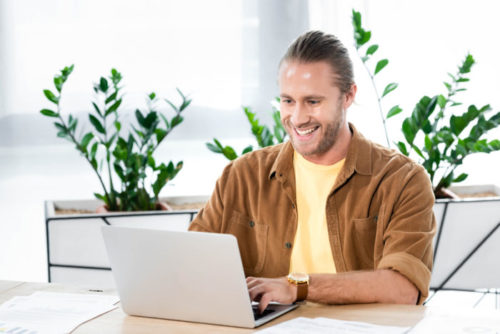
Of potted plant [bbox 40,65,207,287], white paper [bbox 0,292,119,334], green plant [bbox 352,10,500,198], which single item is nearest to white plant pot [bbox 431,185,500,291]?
green plant [bbox 352,10,500,198]

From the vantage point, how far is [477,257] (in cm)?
312

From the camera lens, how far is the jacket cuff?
185 centimetres

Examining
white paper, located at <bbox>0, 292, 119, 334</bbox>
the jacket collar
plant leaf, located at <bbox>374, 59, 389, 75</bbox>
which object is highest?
plant leaf, located at <bbox>374, 59, 389, 75</bbox>

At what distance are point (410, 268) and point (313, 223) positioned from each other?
35 centimetres

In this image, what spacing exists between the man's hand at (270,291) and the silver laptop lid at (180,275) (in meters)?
0.12

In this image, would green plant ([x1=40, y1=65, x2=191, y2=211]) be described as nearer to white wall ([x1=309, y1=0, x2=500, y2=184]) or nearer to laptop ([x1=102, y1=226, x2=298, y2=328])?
white wall ([x1=309, y1=0, x2=500, y2=184])

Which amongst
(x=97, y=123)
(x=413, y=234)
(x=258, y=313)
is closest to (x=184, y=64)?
(x=97, y=123)

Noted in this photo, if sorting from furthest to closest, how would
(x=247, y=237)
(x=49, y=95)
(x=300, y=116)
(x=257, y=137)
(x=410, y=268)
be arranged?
(x=257, y=137)
(x=49, y=95)
(x=247, y=237)
(x=300, y=116)
(x=410, y=268)

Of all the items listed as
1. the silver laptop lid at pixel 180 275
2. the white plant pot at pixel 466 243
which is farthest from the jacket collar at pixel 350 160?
the white plant pot at pixel 466 243

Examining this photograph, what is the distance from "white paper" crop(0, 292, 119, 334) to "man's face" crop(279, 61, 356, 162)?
26.5 inches

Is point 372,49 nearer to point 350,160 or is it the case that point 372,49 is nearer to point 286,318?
point 350,160

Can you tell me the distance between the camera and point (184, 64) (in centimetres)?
362

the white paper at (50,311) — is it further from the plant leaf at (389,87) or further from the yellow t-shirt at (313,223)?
the plant leaf at (389,87)

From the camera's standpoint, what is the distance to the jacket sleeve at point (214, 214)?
220 cm
